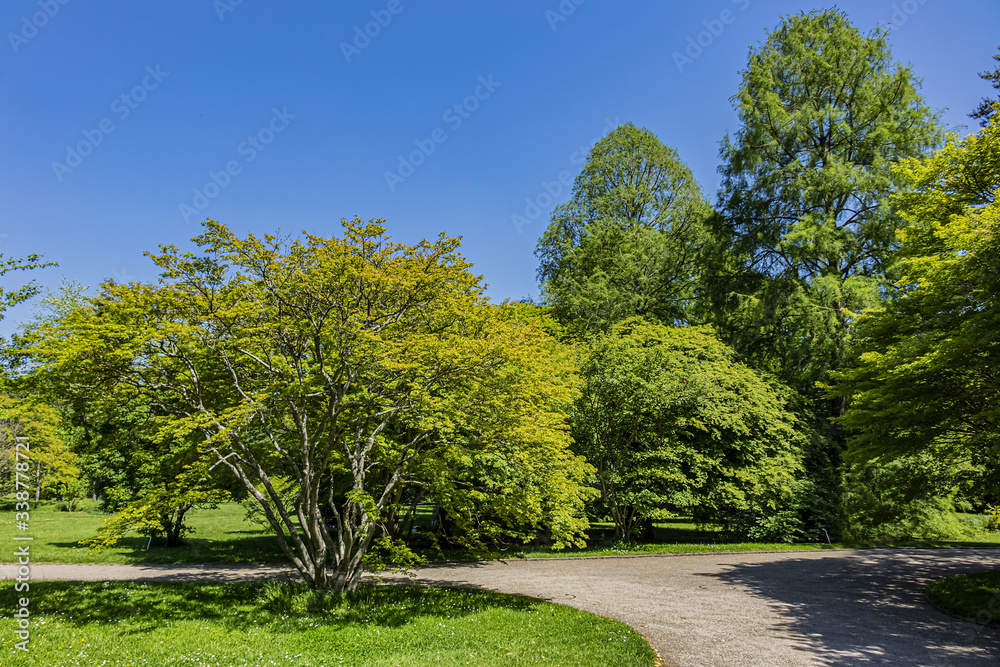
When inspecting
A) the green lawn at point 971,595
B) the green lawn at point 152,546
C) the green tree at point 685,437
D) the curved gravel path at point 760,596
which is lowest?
the green lawn at point 152,546

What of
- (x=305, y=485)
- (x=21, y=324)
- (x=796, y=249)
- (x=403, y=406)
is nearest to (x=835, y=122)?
(x=796, y=249)

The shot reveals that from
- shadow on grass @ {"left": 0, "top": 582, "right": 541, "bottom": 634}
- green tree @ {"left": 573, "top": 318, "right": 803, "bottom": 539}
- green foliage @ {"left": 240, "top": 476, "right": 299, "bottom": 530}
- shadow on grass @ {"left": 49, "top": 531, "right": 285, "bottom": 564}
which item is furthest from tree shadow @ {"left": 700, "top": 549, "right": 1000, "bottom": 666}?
shadow on grass @ {"left": 49, "top": 531, "right": 285, "bottom": 564}

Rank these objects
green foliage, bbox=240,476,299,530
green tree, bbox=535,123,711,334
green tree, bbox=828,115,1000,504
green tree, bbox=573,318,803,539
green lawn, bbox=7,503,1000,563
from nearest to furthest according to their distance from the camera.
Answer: green tree, bbox=828,115,1000,504 → green foliage, bbox=240,476,299,530 → green lawn, bbox=7,503,1000,563 → green tree, bbox=573,318,803,539 → green tree, bbox=535,123,711,334

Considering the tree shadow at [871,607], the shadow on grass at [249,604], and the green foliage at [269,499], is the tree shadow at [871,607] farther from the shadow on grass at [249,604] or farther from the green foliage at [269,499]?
the green foliage at [269,499]

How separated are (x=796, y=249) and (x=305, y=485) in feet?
61.2

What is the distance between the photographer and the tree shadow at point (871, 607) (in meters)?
6.94

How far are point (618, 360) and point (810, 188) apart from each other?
32.0 ft

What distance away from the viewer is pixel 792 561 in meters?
14.3

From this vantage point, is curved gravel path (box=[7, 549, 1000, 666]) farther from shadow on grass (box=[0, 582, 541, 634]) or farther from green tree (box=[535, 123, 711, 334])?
green tree (box=[535, 123, 711, 334])

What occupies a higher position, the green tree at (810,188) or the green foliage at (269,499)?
the green tree at (810,188)

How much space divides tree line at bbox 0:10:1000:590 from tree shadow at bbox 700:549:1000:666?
1691mm

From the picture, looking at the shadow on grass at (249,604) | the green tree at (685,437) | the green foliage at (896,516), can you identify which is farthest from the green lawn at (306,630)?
the green foliage at (896,516)

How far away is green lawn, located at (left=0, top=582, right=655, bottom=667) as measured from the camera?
6.65 m

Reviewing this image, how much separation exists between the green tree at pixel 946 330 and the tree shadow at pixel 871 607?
2.65m
